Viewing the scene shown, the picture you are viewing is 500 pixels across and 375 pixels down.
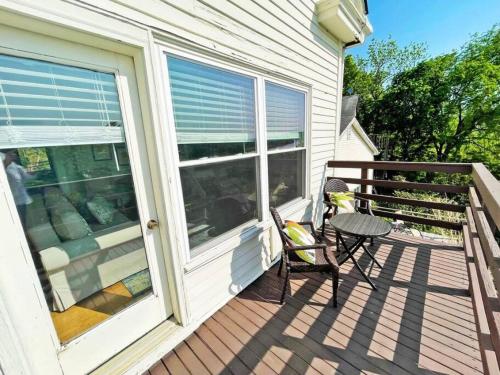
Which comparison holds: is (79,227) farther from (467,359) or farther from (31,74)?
(467,359)

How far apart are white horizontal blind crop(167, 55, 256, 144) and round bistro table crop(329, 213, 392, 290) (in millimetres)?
1473

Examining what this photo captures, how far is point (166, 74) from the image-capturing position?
1533 mm

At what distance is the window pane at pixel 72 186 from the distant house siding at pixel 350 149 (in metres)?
7.10

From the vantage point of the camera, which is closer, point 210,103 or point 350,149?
point 210,103

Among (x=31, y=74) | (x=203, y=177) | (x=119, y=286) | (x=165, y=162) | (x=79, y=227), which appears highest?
(x=31, y=74)

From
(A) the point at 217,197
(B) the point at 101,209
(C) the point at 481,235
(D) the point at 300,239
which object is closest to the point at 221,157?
(A) the point at 217,197

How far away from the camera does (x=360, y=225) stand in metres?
2.62

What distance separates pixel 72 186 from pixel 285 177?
7.69ft

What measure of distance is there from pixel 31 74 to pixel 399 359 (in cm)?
290

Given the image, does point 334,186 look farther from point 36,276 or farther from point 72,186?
point 36,276

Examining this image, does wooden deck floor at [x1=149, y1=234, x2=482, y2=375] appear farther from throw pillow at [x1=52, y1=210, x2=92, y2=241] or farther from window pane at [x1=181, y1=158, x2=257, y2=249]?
throw pillow at [x1=52, y1=210, x2=92, y2=241]

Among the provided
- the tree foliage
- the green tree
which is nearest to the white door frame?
the tree foliage

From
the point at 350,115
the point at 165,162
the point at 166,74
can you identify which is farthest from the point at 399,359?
the point at 350,115

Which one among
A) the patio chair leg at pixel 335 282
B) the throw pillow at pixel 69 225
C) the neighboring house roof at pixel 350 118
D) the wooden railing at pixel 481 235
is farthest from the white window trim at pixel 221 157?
the neighboring house roof at pixel 350 118
